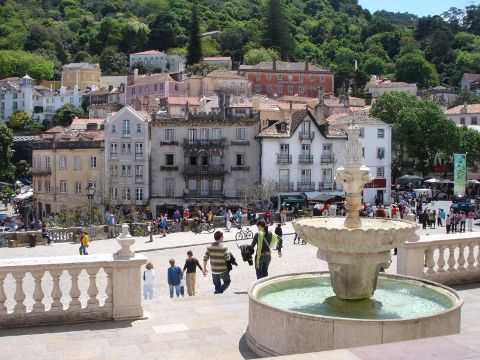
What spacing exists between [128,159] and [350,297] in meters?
48.6

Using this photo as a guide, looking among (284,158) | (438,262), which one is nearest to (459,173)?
(284,158)

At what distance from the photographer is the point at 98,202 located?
56500 millimetres

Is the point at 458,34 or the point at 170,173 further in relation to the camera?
the point at 458,34

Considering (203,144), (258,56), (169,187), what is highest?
(258,56)

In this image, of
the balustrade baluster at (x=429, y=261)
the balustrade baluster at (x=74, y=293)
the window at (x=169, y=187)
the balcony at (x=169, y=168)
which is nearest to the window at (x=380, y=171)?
the balcony at (x=169, y=168)

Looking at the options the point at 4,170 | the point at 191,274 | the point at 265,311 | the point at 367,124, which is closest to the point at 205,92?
the point at 4,170

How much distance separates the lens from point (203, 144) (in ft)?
179

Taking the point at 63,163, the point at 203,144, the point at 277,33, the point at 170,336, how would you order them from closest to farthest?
the point at 170,336 < the point at 203,144 < the point at 63,163 < the point at 277,33

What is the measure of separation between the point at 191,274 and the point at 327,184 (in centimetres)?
4133

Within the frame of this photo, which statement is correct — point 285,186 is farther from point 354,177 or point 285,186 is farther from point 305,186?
point 354,177

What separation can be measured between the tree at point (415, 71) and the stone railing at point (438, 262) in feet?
451

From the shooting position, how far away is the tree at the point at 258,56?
→ 13912 cm

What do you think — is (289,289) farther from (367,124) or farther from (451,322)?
(367,124)

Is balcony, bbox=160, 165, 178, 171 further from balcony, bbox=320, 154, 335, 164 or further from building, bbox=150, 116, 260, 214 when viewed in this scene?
balcony, bbox=320, 154, 335, 164
